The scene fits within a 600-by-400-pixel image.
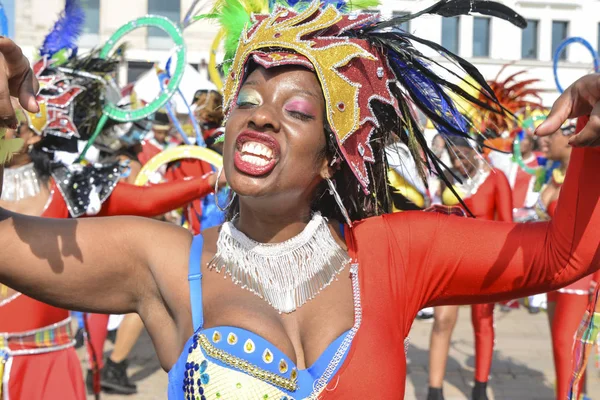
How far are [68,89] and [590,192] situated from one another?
298cm

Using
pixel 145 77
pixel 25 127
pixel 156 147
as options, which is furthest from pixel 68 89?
pixel 145 77

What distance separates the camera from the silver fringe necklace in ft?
6.99

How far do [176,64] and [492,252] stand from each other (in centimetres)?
362

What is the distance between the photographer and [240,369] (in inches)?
76.3

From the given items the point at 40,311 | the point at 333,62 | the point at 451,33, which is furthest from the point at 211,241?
the point at 451,33

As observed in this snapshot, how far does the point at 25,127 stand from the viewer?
12.6 ft

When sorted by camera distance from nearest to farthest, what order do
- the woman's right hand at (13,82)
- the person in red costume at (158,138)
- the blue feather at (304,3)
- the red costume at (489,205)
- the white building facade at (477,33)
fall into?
the woman's right hand at (13,82) < the blue feather at (304,3) < the red costume at (489,205) < the person in red costume at (158,138) < the white building facade at (477,33)

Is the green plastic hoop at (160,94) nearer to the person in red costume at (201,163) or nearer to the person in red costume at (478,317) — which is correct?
the person in red costume at (201,163)

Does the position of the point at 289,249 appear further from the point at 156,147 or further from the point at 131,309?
the point at 156,147

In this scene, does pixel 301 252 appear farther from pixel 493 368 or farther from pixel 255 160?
pixel 493 368

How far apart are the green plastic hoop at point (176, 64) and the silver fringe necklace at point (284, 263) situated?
2.67m

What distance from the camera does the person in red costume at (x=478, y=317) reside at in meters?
5.63

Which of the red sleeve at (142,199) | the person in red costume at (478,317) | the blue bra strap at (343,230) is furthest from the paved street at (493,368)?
the blue bra strap at (343,230)

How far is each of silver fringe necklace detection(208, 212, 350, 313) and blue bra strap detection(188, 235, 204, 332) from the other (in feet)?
0.13
